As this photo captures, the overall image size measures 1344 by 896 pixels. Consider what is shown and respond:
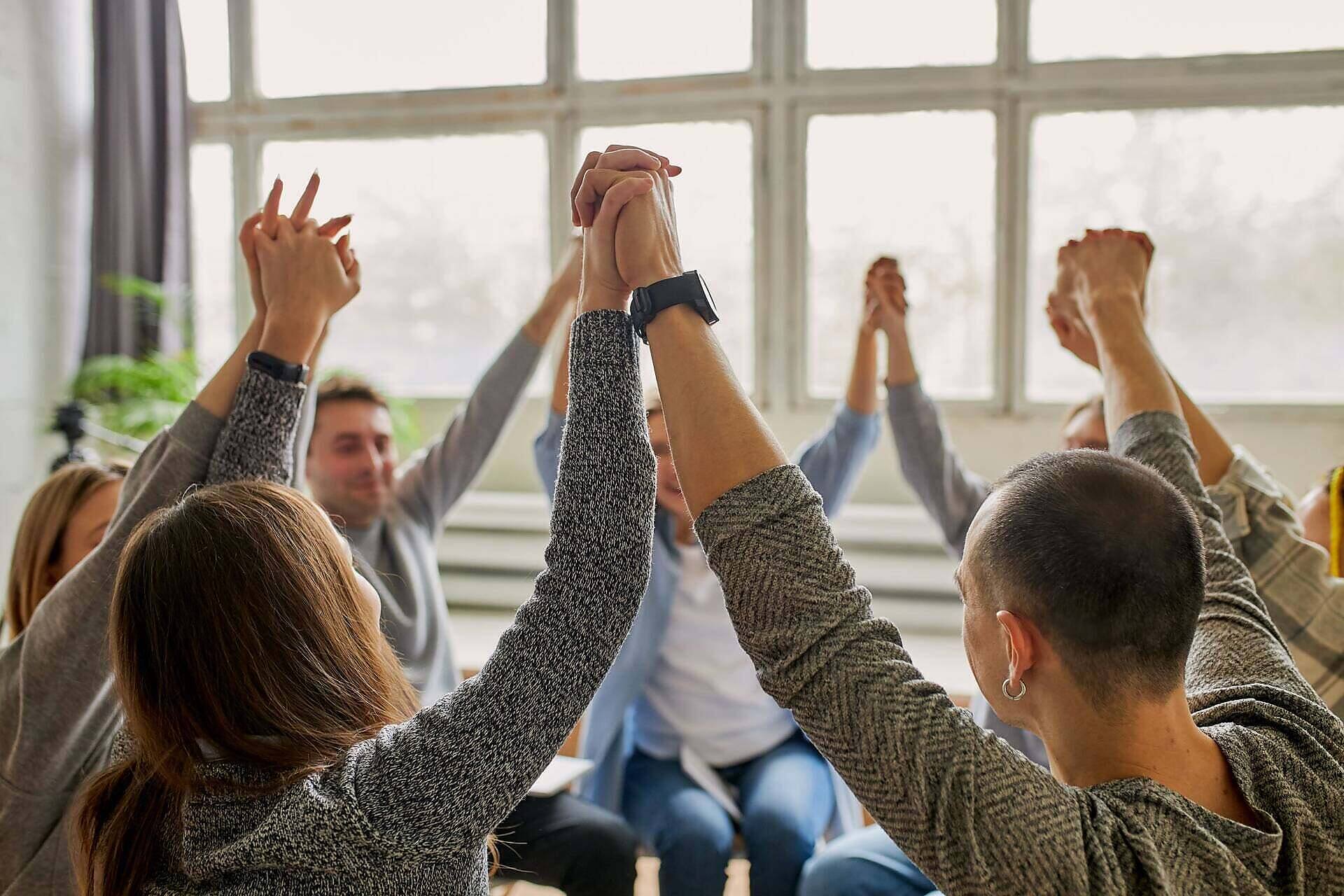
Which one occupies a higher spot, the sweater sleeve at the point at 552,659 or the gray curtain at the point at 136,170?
the gray curtain at the point at 136,170

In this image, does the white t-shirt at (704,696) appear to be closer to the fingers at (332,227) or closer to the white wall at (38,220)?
the fingers at (332,227)

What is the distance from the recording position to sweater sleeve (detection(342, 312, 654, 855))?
0.84m

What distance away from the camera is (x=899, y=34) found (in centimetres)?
365

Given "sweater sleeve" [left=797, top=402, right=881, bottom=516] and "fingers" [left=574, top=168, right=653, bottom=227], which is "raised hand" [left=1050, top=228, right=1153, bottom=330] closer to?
"fingers" [left=574, top=168, right=653, bottom=227]

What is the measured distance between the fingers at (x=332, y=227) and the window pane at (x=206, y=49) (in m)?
3.34

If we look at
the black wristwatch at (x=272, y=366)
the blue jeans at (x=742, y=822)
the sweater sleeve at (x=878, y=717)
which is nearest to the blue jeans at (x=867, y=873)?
the blue jeans at (x=742, y=822)

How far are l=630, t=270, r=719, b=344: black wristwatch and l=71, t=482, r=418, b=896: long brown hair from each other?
353 millimetres

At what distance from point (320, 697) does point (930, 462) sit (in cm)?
136

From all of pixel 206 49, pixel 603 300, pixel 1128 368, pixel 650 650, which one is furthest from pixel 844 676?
pixel 206 49

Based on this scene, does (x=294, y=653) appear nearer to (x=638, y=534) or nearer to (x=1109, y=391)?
(x=638, y=534)

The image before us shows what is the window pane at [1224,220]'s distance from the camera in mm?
3432

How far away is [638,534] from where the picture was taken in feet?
2.91

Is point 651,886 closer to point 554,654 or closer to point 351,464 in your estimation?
point 351,464

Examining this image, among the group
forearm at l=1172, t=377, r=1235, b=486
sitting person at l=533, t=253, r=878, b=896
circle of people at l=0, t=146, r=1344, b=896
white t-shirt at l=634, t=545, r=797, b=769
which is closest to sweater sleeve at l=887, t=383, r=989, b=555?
sitting person at l=533, t=253, r=878, b=896
